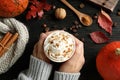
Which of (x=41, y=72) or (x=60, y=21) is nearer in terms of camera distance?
(x=41, y=72)

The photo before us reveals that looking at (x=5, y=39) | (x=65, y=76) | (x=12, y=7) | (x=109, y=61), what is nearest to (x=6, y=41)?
(x=5, y=39)

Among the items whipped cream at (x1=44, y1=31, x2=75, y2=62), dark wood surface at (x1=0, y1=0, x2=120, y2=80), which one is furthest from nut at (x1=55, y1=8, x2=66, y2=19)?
whipped cream at (x1=44, y1=31, x2=75, y2=62)

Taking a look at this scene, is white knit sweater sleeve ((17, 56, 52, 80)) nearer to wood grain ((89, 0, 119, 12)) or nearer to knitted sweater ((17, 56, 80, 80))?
knitted sweater ((17, 56, 80, 80))

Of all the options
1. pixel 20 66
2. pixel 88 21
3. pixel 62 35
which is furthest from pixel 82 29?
pixel 20 66

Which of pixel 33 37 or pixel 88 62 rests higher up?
pixel 33 37

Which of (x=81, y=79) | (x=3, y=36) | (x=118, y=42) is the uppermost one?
(x=3, y=36)

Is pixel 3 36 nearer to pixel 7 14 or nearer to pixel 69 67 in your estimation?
pixel 7 14

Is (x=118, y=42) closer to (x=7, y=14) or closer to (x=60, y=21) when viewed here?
(x=60, y=21)

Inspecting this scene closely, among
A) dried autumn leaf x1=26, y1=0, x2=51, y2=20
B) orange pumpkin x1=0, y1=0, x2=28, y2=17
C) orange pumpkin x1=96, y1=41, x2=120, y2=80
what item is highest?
orange pumpkin x1=0, y1=0, x2=28, y2=17
